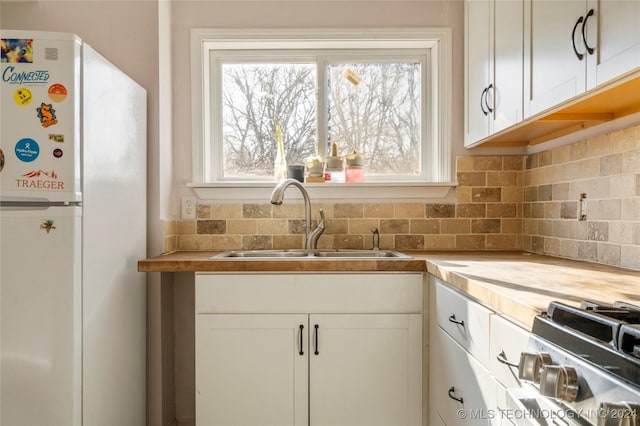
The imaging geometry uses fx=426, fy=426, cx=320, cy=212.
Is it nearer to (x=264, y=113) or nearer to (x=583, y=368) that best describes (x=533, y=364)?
(x=583, y=368)

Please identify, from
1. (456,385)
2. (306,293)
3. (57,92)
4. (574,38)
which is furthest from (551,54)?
(57,92)

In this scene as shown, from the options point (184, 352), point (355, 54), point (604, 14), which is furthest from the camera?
point (355, 54)

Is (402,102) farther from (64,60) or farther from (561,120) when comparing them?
(64,60)

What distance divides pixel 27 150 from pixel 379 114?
68.7 inches

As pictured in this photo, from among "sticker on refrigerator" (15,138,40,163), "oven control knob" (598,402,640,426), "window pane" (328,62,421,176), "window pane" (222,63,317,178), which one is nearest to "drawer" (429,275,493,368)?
"oven control knob" (598,402,640,426)

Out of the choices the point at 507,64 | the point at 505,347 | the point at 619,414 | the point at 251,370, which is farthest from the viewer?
the point at 251,370

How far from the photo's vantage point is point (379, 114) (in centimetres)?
250

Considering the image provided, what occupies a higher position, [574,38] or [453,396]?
[574,38]

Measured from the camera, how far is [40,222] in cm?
146

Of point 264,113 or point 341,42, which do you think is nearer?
point 341,42

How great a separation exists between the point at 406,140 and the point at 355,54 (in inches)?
22.7

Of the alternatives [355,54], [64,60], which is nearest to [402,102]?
[355,54]

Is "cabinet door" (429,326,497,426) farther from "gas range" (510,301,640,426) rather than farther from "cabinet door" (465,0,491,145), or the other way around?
"cabinet door" (465,0,491,145)

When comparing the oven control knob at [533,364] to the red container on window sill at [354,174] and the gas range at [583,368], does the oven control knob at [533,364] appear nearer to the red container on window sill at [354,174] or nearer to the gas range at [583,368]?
the gas range at [583,368]
